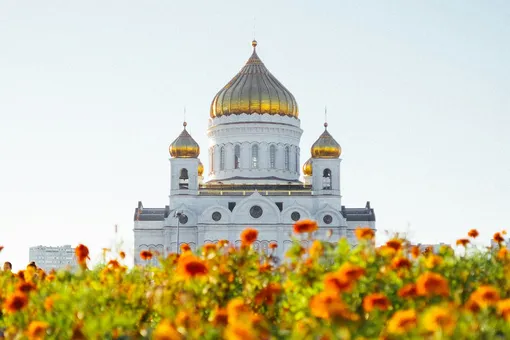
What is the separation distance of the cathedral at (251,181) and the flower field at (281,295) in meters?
37.7

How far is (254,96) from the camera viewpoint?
171 ft

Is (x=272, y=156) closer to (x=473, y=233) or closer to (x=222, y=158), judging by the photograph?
(x=222, y=158)

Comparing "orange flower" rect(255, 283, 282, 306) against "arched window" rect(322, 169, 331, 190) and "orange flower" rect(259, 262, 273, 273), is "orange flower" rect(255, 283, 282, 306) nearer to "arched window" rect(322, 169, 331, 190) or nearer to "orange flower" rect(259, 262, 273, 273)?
"orange flower" rect(259, 262, 273, 273)

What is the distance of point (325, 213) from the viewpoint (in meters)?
48.6

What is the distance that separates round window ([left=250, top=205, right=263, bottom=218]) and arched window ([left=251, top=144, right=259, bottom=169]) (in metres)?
3.06

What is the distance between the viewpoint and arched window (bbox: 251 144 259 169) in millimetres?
50875

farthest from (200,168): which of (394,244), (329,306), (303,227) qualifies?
(329,306)

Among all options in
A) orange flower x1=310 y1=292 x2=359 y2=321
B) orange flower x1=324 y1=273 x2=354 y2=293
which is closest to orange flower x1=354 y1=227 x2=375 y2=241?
orange flower x1=324 y1=273 x2=354 y2=293

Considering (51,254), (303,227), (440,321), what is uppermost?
(51,254)

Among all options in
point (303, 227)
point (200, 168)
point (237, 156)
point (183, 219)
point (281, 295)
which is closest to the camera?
point (303, 227)

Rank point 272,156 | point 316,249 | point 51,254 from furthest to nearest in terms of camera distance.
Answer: point 51,254 < point 272,156 < point 316,249

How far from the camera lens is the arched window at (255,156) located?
2003 inches

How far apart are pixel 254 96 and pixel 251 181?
4.56 meters

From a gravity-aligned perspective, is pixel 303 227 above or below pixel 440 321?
above
